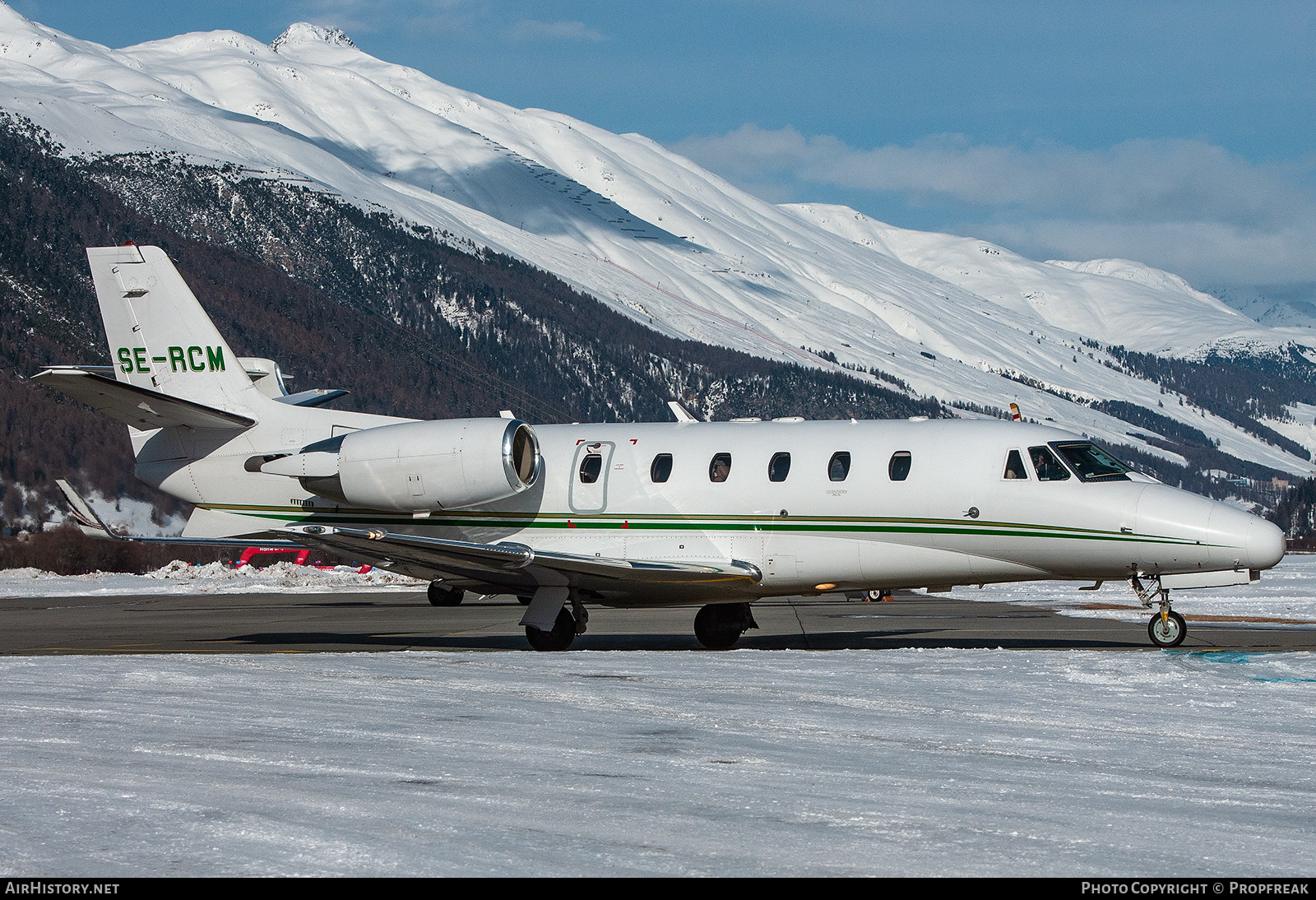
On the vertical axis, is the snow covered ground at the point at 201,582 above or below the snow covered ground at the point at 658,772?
below

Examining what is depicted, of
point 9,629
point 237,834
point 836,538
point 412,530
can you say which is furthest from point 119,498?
point 237,834

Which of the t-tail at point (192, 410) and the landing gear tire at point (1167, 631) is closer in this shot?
the landing gear tire at point (1167, 631)

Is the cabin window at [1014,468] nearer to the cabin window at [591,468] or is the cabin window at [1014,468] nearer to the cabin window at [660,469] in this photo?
the cabin window at [660,469]

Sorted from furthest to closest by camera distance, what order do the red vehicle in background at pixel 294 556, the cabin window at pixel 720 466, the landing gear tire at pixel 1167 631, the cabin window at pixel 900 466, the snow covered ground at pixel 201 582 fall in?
1. the red vehicle in background at pixel 294 556
2. the snow covered ground at pixel 201 582
3. the cabin window at pixel 720 466
4. the cabin window at pixel 900 466
5. the landing gear tire at pixel 1167 631

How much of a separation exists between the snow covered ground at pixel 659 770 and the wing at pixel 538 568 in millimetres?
4427

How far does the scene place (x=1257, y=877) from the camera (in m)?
5.79

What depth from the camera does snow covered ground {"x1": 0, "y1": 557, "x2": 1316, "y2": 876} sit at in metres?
6.06

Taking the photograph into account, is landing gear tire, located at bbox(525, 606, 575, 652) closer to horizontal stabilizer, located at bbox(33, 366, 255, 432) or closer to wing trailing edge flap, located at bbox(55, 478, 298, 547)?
wing trailing edge flap, located at bbox(55, 478, 298, 547)

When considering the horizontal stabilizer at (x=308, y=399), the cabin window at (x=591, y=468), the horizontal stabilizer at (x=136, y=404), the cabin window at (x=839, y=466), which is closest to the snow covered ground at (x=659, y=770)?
the cabin window at (x=839, y=466)

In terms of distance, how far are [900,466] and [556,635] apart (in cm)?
561

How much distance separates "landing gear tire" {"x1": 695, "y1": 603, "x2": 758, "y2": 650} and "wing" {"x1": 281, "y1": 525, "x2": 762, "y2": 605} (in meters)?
0.87

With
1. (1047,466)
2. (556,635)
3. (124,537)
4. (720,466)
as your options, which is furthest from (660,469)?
(124,537)

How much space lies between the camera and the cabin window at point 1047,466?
61.3ft

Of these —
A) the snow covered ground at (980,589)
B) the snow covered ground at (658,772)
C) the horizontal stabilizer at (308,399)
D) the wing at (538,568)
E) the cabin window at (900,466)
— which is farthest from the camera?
the snow covered ground at (980,589)
